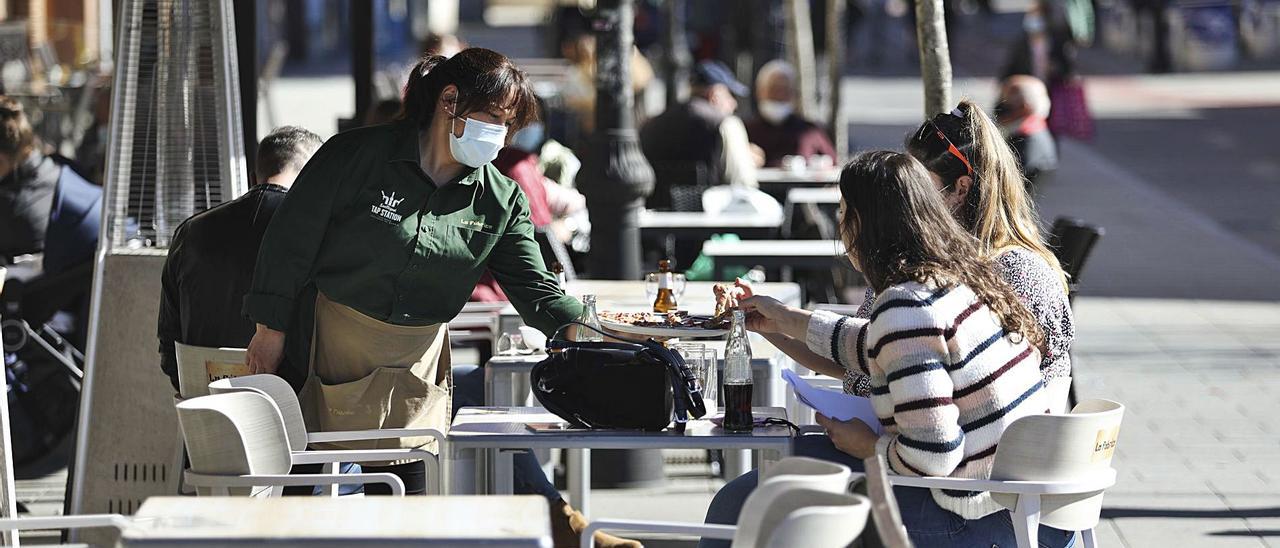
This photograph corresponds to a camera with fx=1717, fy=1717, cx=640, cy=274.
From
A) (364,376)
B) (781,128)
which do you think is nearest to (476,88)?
(364,376)

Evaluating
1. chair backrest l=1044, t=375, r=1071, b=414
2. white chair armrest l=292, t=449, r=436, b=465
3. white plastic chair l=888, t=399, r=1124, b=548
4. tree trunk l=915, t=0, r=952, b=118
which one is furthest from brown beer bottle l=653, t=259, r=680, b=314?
tree trunk l=915, t=0, r=952, b=118

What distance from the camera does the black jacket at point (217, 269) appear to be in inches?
189

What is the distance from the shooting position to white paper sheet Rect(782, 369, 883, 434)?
12.8 ft

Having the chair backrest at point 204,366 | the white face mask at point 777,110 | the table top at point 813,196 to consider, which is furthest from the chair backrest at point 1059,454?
the white face mask at point 777,110

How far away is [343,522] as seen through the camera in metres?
2.87

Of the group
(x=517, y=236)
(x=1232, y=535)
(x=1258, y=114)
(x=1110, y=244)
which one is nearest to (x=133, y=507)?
(x=517, y=236)

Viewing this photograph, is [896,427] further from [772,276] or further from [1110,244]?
[1110,244]

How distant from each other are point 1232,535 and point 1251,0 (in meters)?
28.6

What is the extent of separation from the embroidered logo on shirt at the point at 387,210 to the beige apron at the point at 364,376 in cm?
26

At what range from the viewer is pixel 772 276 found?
8562 millimetres

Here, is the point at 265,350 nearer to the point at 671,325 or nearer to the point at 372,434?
the point at 372,434

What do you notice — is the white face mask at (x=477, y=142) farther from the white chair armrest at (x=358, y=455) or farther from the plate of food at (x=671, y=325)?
the white chair armrest at (x=358, y=455)

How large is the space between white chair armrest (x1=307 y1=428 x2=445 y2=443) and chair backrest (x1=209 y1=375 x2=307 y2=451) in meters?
0.05

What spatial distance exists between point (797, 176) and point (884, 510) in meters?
8.26
